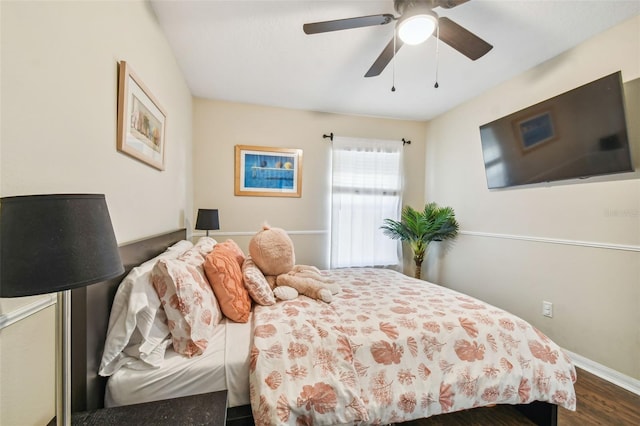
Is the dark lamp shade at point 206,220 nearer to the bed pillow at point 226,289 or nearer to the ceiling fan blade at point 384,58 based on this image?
the bed pillow at point 226,289

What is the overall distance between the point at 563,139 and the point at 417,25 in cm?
158

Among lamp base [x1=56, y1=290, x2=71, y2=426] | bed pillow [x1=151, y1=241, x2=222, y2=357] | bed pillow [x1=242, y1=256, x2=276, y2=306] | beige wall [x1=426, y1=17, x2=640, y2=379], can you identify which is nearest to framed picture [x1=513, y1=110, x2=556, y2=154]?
beige wall [x1=426, y1=17, x2=640, y2=379]

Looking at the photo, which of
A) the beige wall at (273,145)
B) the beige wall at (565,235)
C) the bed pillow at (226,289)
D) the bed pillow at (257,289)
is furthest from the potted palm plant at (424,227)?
the bed pillow at (226,289)

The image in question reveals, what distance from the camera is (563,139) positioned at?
2070mm

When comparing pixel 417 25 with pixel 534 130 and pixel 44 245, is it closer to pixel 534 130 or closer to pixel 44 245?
pixel 534 130

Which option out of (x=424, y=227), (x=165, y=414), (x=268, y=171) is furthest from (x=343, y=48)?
(x=165, y=414)

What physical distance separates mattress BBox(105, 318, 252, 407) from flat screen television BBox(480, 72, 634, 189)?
2.63 meters

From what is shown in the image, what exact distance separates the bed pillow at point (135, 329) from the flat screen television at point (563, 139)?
2.90 metres

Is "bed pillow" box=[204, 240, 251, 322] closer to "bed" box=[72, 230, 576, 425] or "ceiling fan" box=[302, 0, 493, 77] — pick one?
"bed" box=[72, 230, 576, 425]

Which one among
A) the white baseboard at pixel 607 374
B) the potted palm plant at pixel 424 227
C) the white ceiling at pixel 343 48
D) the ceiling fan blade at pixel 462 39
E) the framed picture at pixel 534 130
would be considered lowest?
the white baseboard at pixel 607 374

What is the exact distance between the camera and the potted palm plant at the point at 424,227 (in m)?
3.30

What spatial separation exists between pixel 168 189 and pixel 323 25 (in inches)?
66.2

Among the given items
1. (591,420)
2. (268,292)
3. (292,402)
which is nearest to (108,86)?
(268,292)

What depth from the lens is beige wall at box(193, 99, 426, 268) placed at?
10.5 ft
